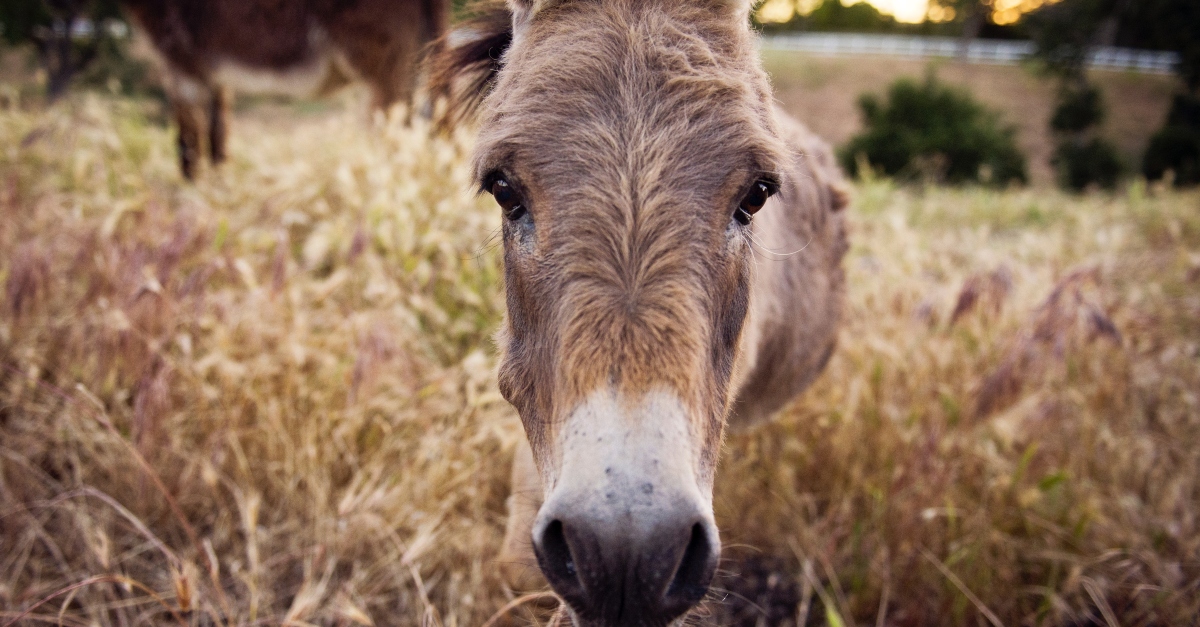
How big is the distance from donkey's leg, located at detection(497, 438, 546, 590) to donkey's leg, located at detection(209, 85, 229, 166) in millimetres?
6194

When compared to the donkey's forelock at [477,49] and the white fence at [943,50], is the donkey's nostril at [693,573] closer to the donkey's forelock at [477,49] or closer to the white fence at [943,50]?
the donkey's forelock at [477,49]

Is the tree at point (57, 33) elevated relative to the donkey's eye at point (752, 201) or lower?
elevated

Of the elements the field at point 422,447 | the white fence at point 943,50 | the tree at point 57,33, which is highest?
the white fence at point 943,50

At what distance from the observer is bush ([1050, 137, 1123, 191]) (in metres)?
19.0

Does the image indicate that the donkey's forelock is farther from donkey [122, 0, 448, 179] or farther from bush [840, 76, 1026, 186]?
bush [840, 76, 1026, 186]

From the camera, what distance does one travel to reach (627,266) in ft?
4.66

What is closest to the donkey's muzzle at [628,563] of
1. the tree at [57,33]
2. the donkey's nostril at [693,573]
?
the donkey's nostril at [693,573]

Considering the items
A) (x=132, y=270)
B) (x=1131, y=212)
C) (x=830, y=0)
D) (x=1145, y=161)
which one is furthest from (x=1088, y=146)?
(x=830, y=0)

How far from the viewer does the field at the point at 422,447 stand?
2455 millimetres

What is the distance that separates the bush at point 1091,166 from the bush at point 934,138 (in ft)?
9.12

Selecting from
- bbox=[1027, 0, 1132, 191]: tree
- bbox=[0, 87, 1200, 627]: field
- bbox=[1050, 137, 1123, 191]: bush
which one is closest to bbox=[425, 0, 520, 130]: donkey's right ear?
bbox=[0, 87, 1200, 627]: field

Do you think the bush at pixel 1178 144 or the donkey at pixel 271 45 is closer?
the donkey at pixel 271 45

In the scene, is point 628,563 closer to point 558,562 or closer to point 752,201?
point 558,562

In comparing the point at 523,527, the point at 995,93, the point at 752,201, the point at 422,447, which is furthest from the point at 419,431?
the point at 995,93
